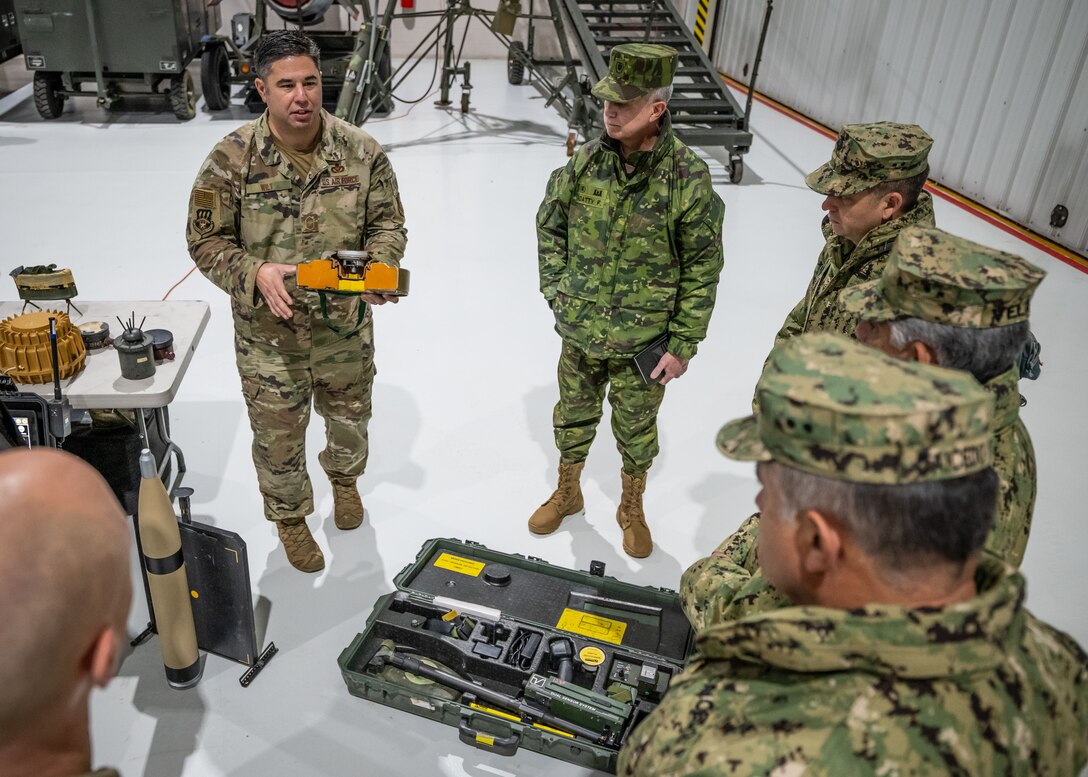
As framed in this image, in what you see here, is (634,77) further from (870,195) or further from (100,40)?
(100,40)

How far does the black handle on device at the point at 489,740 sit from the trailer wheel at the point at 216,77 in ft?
26.2

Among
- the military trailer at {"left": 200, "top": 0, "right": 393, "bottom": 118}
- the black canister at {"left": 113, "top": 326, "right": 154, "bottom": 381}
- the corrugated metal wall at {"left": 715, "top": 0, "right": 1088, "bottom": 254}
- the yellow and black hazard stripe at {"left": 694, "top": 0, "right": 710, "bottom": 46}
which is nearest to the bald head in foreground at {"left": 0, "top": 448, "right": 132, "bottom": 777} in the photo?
the black canister at {"left": 113, "top": 326, "right": 154, "bottom": 381}

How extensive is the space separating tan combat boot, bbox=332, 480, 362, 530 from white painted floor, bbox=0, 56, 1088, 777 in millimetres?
68

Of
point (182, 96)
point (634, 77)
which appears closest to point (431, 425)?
point (634, 77)

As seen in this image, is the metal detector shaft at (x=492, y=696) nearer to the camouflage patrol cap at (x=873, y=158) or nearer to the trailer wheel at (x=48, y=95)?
the camouflage patrol cap at (x=873, y=158)

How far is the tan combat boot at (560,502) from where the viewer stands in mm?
3342

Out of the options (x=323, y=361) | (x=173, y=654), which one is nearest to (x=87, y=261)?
(x=323, y=361)

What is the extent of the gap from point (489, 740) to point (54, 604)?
1.74 m

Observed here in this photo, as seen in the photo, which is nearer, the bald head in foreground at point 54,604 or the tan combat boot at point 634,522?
the bald head in foreground at point 54,604

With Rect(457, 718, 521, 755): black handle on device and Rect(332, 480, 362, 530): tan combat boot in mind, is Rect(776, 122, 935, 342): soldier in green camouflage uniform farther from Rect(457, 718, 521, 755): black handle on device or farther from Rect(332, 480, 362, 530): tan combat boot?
Rect(332, 480, 362, 530): tan combat boot

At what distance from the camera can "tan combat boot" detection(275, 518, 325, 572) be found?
307cm

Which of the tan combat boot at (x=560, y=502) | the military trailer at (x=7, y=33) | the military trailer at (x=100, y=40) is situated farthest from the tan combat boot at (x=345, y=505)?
the military trailer at (x=7, y=33)

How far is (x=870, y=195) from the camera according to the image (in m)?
2.48

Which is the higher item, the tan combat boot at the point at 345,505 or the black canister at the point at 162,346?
the black canister at the point at 162,346
